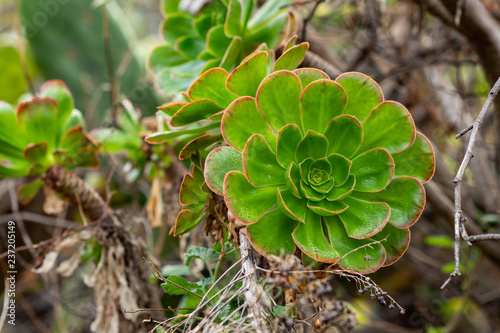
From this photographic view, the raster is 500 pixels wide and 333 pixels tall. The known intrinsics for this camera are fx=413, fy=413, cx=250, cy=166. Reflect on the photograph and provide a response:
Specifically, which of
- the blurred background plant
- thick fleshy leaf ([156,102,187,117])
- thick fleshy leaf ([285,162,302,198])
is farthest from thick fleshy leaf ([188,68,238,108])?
the blurred background plant

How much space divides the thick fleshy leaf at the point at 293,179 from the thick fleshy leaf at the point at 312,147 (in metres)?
0.01

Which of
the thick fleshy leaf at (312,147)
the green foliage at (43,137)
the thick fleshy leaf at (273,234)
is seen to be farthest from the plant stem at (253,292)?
the green foliage at (43,137)

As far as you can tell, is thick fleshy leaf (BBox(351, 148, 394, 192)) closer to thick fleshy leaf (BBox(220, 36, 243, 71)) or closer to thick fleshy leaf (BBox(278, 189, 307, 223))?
thick fleshy leaf (BBox(278, 189, 307, 223))

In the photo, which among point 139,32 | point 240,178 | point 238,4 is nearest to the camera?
point 240,178

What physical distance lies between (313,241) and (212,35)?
37 cm

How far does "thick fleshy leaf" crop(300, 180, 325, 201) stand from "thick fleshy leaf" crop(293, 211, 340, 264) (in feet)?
0.07

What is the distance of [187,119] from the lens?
0.51 metres

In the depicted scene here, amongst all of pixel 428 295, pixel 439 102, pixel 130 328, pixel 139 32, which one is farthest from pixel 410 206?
pixel 139 32

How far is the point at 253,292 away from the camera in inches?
15.2

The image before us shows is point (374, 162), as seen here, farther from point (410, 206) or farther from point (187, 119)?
Answer: point (187, 119)

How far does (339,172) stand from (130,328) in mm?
438

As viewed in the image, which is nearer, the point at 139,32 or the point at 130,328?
the point at 130,328

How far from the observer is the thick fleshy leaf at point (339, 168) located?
0.49 m

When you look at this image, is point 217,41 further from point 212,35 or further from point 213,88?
point 213,88
